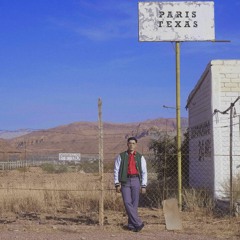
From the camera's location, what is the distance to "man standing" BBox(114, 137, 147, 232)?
10.8 metres

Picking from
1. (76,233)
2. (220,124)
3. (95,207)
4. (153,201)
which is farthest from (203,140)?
(76,233)

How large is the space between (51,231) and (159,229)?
222cm

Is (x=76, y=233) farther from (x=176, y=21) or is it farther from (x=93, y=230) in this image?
(x=176, y=21)

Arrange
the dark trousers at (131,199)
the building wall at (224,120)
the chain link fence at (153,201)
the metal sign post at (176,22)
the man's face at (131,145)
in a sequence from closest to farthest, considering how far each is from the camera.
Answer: the dark trousers at (131,199) < the man's face at (131,145) < the chain link fence at (153,201) < the metal sign post at (176,22) < the building wall at (224,120)

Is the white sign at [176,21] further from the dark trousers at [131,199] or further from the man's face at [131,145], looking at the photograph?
the dark trousers at [131,199]

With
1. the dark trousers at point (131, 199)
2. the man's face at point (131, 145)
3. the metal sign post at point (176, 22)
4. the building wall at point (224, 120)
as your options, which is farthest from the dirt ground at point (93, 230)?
the metal sign post at point (176, 22)

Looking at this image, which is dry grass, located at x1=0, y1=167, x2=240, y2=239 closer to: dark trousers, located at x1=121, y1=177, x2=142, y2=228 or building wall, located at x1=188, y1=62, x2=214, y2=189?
dark trousers, located at x1=121, y1=177, x2=142, y2=228

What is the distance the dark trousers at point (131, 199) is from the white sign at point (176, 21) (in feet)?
13.5

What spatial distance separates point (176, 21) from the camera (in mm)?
13391

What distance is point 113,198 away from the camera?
14.5 m

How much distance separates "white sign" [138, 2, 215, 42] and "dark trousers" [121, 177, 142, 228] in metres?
4.13

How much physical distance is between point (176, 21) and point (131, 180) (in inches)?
181

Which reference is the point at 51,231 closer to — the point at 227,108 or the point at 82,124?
the point at 227,108

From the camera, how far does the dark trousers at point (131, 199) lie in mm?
10820
